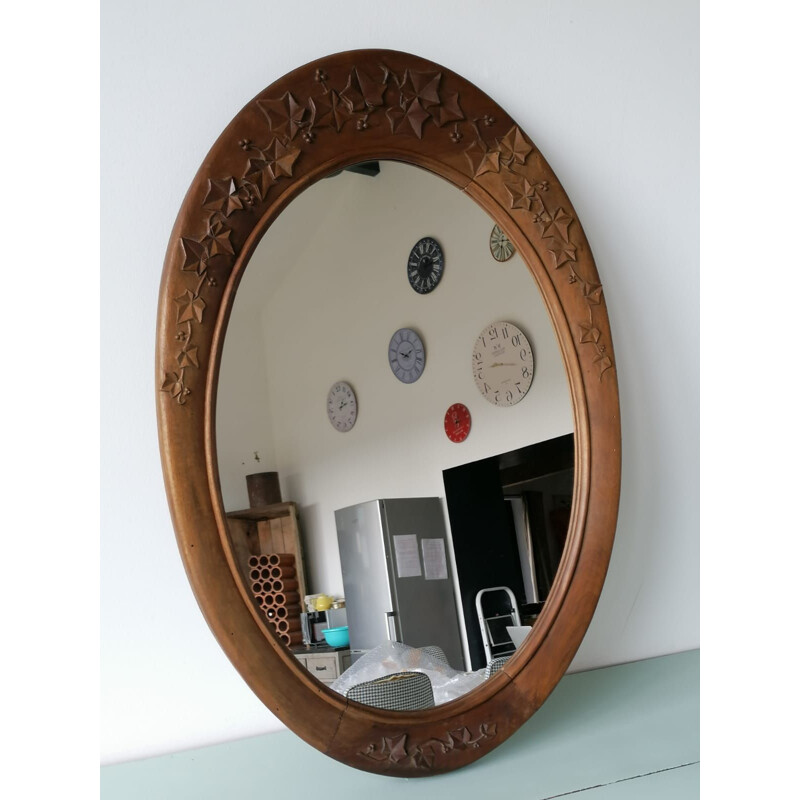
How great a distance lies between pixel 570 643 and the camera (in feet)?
4.21

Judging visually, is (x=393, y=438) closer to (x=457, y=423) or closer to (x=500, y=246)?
(x=457, y=423)

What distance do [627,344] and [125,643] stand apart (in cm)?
103

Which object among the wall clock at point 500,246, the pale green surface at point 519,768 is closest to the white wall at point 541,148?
the pale green surface at point 519,768

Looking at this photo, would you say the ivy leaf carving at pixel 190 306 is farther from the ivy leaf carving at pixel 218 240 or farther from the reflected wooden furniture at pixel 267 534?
the reflected wooden furniture at pixel 267 534

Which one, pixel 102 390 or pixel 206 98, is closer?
pixel 102 390

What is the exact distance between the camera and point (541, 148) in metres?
1.53

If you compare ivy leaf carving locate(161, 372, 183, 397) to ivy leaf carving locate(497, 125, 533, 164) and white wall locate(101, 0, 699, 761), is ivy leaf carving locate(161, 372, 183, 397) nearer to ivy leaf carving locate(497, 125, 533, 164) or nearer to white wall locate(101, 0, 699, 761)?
white wall locate(101, 0, 699, 761)

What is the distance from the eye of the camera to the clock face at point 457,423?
4.14 feet

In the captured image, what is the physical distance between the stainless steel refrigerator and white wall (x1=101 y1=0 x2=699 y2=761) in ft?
0.68

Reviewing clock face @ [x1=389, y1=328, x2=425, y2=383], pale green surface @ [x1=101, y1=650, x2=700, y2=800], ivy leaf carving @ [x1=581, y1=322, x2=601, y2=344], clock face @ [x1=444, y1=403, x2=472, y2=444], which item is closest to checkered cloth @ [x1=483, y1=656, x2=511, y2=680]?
pale green surface @ [x1=101, y1=650, x2=700, y2=800]

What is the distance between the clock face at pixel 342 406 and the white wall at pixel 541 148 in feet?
0.80

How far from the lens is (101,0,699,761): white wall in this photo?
3.62 ft
